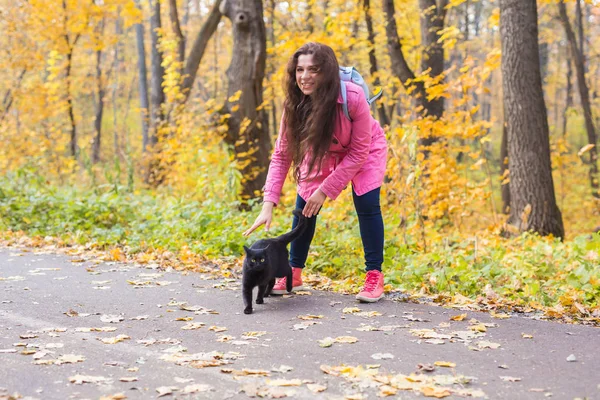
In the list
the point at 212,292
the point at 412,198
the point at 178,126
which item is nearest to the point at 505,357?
the point at 212,292

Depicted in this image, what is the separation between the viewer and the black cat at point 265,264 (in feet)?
14.7

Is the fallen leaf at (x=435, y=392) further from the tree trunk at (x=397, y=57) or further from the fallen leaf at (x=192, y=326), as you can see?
the tree trunk at (x=397, y=57)

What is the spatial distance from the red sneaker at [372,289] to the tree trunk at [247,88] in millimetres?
6144

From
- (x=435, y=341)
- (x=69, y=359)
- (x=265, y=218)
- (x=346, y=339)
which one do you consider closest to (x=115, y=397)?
(x=69, y=359)

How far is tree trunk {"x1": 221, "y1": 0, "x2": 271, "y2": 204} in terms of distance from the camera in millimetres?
10922

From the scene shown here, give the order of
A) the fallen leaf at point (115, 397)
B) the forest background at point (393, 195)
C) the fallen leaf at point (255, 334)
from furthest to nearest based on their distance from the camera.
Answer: the forest background at point (393, 195), the fallen leaf at point (255, 334), the fallen leaf at point (115, 397)

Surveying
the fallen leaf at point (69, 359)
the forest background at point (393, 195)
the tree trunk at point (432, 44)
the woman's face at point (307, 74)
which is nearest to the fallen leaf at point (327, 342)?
the fallen leaf at point (69, 359)

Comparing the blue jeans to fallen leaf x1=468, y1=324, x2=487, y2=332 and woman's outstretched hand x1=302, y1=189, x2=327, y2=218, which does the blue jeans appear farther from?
fallen leaf x1=468, y1=324, x2=487, y2=332

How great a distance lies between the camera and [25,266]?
676 centimetres

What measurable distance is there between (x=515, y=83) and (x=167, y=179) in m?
6.91

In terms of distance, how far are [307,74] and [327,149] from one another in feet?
1.86

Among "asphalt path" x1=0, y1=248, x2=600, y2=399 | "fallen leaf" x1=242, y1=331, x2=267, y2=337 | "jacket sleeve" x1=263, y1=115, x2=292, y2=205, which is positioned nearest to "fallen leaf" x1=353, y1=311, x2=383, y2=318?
"asphalt path" x1=0, y1=248, x2=600, y2=399

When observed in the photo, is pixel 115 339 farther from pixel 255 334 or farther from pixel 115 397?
pixel 115 397

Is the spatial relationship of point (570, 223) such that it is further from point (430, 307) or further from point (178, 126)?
point (430, 307)
